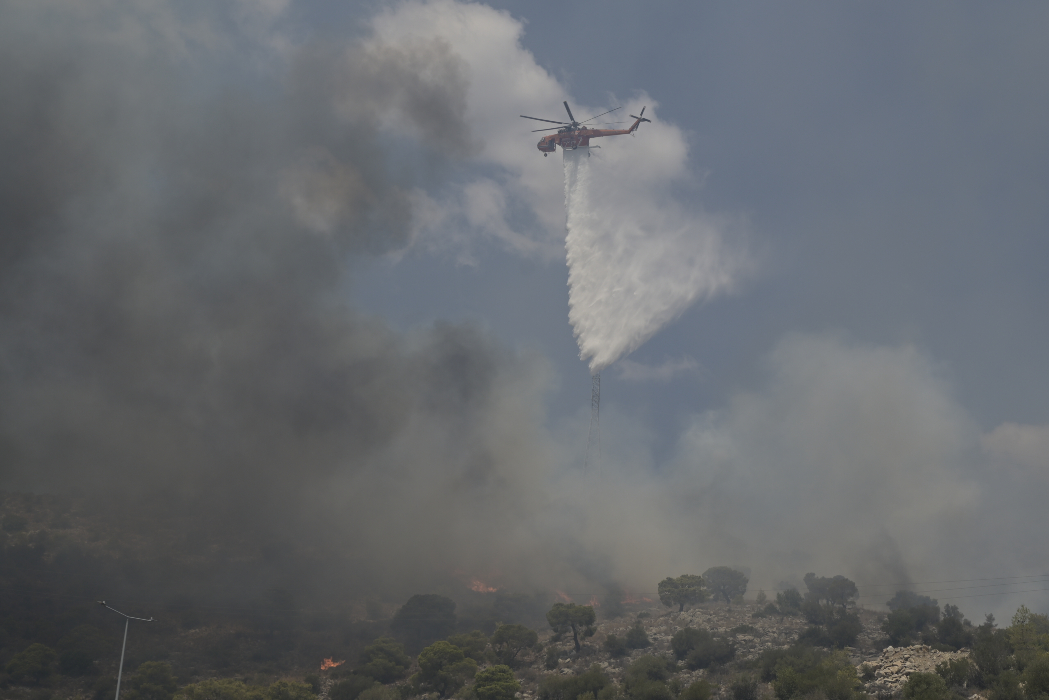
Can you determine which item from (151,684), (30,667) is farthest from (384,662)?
(30,667)

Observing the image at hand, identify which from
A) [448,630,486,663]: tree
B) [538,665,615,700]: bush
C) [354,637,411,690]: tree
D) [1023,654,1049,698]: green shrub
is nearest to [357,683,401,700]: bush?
[354,637,411,690]: tree

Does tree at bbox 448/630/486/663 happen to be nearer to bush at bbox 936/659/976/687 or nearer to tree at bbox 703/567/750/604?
tree at bbox 703/567/750/604

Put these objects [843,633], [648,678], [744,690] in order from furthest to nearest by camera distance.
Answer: [843,633], [648,678], [744,690]

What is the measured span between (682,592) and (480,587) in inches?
1681

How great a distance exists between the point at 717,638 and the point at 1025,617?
29.9 meters

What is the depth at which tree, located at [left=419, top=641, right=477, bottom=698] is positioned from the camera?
234 ft

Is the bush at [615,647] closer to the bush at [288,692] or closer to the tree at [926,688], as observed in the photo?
the bush at [288,692]

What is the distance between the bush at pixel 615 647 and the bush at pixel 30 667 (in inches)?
2483

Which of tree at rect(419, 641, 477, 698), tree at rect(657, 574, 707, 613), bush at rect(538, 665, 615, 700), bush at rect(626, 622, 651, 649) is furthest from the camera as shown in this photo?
tree at rect(657, 574, 707, 613)

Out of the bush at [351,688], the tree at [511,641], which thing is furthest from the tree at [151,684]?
the tree at [511,641]

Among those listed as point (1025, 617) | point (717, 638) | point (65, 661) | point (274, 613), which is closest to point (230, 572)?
point (274, 613)

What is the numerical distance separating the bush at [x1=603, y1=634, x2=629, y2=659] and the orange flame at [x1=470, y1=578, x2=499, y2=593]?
48.8 m

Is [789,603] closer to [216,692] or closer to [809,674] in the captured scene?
[809,674]

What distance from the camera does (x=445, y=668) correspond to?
72.9 metres
